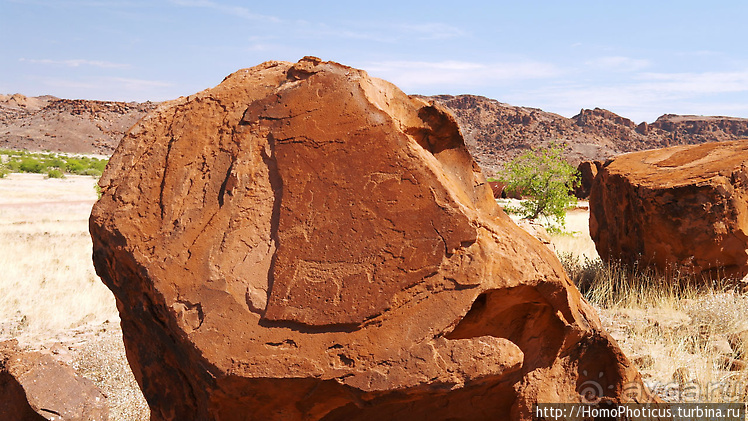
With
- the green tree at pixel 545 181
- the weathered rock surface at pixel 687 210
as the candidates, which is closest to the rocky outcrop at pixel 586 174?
the green tree at pixel 545 181

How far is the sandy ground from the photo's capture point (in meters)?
4.72

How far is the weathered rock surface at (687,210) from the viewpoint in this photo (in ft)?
20.1

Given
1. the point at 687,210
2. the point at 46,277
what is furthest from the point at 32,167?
the point at 687,210

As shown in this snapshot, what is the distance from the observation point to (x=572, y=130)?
218ft

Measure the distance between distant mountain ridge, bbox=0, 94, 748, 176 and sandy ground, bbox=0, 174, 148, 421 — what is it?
42932 millimetres

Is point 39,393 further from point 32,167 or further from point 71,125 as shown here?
point 71,125

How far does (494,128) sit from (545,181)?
190ft

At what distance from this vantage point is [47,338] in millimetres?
5594

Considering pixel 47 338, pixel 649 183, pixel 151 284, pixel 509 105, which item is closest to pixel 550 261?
pixel 151 284

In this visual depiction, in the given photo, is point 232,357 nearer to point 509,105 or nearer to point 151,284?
point 151,284

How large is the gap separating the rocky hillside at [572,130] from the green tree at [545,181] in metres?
40.4

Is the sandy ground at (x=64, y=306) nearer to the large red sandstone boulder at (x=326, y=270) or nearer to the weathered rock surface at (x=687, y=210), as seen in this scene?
the large red sandstone boulder at (x=326, y=270)

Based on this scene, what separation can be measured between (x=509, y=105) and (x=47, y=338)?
79.9 m

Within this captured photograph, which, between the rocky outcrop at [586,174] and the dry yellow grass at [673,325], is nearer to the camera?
the dry yellow grass at [673,325]
